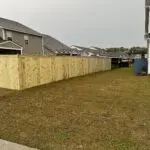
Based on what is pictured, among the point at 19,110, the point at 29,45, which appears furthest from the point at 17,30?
the point at 19,110

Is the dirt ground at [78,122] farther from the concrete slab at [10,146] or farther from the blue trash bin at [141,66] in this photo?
the blue trash bin at [141,66]

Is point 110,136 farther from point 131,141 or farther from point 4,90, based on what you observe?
point 4,90

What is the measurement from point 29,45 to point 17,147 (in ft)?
93.8

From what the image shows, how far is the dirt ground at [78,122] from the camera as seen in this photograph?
481cm

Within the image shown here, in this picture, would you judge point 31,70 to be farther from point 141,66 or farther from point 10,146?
point 141,66

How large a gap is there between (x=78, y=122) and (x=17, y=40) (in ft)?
82.1

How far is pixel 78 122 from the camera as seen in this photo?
6.15m

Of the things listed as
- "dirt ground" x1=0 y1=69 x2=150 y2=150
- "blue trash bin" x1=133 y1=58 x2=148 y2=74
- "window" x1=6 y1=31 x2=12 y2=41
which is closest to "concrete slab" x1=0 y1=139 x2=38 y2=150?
"dirt ground" x1=0 y1=69 x2=150 y2=150

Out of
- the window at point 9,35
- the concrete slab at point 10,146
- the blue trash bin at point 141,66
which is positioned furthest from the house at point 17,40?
the concrete slab at point 10,146

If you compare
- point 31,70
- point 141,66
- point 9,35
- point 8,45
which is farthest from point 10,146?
point 9,35

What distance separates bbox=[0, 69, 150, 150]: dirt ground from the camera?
4.81 m

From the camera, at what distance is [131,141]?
4840 mm

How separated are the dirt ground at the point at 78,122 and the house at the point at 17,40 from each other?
15.7m

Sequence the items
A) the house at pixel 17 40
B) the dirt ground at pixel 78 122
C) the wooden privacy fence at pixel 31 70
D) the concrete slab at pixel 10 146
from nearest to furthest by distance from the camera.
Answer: the concrete slab at pixel 10 146, the dirt ground at pixel 78 122, the wooden privacy fence at pixel 31 70, the house at pixel 17 40
